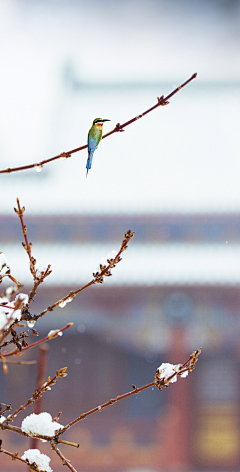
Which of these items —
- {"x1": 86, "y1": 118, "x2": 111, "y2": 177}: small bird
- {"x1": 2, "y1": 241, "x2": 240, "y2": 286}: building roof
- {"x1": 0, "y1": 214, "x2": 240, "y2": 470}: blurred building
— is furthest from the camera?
{"x1": 2, "y1": 241, "x2": 240, "y2": 286}: building roof

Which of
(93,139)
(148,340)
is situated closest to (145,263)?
(148,340)

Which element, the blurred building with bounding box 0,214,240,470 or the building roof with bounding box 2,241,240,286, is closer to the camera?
the blurred building with bounding box 0,214,240,470

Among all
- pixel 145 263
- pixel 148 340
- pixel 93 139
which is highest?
pixel 145 263

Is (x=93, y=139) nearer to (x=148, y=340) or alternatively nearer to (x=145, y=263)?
(x=148, y=340)

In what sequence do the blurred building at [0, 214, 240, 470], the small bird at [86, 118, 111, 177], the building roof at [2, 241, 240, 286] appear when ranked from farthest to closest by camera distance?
the building roof at [2, 241, 240, 286], the blurred building at [0, 214, 240, 470], the small bird at [86, 118, 111, 177]

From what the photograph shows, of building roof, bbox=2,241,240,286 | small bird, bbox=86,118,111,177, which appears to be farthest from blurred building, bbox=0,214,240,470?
small bird, bbox=86,118,111,177

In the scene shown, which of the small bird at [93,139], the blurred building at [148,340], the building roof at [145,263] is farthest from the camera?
the building roof at [145,263]

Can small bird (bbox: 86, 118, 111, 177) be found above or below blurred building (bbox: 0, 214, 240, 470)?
below

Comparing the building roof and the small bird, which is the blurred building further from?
the small bird

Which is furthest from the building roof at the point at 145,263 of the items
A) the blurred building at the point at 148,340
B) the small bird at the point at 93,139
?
the small bird at the point at 93,139

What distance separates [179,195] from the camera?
5594 mm

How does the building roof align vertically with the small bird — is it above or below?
above

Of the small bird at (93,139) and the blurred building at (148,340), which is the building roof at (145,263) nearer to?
the blurred building at (148,340)

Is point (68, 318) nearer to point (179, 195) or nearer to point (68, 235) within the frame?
point (68, 235)
